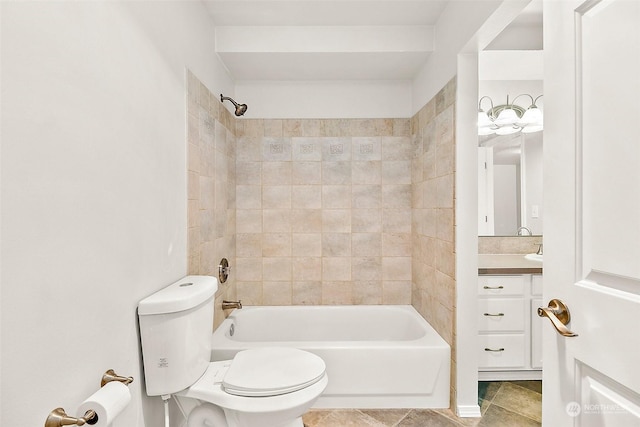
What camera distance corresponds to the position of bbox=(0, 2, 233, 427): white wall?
802mm

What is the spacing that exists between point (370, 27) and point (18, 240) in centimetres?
Result: 228

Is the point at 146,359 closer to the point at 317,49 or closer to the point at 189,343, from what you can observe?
the point at 189,343

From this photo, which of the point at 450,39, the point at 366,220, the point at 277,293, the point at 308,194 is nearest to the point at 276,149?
the point at 308,194

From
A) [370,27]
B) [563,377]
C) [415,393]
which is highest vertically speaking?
[370,27]

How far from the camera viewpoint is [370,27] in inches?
93.8

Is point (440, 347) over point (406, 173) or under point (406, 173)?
under

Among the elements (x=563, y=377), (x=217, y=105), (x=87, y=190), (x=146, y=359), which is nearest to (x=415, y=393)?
(x=563, y=377)

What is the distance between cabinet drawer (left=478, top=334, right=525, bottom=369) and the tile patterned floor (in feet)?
0.67

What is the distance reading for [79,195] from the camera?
1006 millimetres

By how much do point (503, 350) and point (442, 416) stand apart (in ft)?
2.27

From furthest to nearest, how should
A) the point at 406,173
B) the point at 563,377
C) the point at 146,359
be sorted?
the point at 406,173
the point at 146,359
the point at 563,377

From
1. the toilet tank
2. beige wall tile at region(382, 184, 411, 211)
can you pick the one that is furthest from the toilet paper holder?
beige wall tile at region(382, 184, 411, 211)

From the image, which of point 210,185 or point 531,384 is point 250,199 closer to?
point 210,185

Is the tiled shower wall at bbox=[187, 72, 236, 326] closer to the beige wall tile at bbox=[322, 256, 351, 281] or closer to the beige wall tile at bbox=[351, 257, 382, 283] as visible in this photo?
the beige wall tile at bbox=[322, 256, 351, 281]
